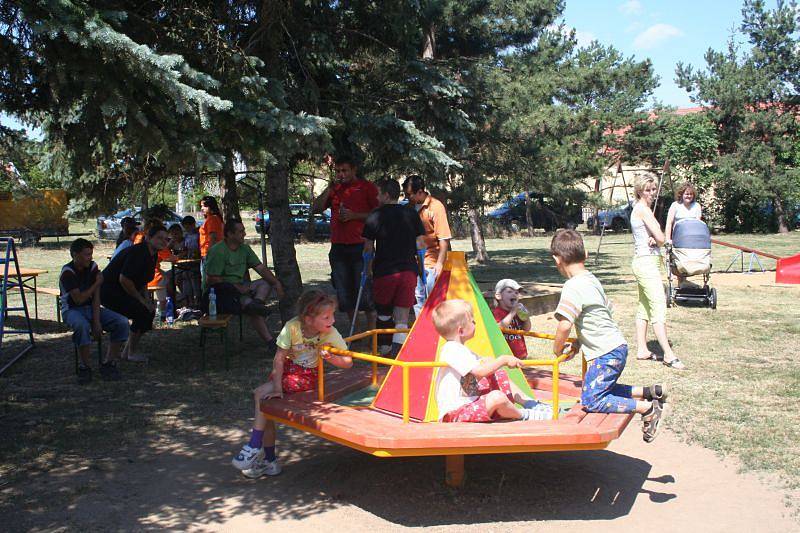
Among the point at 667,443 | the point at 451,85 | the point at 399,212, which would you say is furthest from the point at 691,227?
the point at 667,443

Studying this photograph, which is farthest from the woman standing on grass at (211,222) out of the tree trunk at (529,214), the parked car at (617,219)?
the parked car at (617,219)

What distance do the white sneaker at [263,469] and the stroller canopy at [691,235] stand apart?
Result: 836 centimetres

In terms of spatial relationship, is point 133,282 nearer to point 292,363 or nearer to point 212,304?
point 212,304

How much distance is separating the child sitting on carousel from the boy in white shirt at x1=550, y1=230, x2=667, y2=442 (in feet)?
4.94

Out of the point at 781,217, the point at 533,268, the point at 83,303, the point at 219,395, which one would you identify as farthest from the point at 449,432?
the point at 781,217

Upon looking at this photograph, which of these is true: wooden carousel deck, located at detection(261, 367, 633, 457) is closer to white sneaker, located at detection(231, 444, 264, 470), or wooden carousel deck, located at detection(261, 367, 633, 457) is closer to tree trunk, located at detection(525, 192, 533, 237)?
white sneaker, located at detection(231, 444, 264, 470)

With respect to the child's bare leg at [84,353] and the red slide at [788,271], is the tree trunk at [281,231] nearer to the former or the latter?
the child's bare leg at [84,353]

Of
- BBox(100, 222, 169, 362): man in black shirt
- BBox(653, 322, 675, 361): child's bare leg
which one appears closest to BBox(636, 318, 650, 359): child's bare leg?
BBox(653, 322, 675, 361): child's bare leg

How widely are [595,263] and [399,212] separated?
14.5m

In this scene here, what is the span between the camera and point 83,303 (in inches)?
301

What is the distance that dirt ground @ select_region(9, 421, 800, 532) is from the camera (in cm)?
434

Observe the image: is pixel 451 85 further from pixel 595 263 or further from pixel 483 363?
pixel 595 263

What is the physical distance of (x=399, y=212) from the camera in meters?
7.70

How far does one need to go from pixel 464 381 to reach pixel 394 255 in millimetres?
3207
